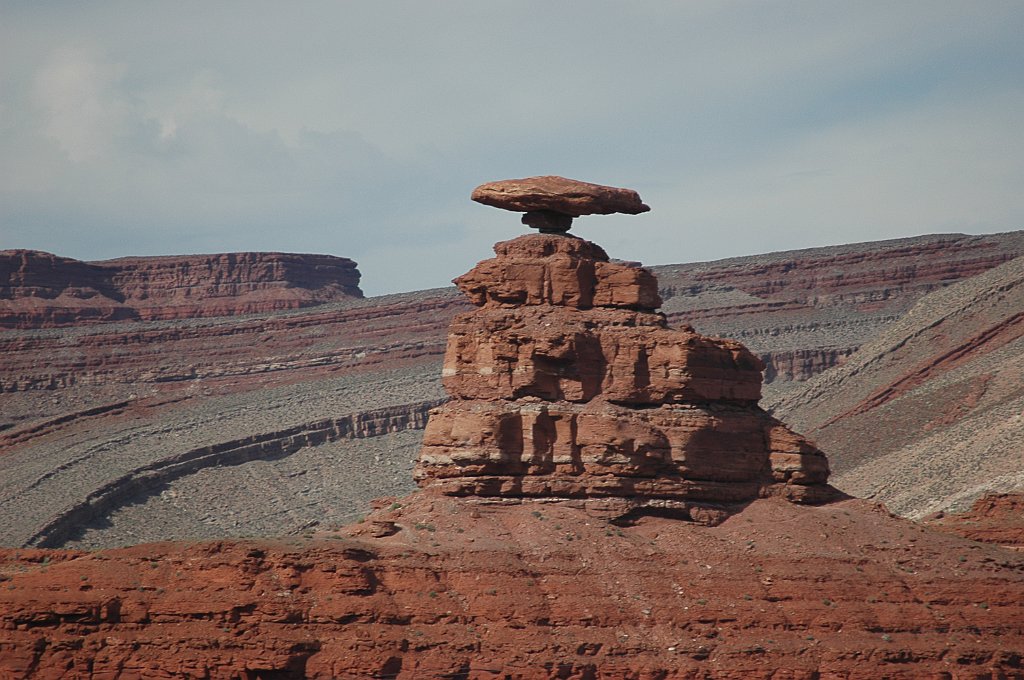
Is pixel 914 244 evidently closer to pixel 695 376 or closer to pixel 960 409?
pixel 960 409

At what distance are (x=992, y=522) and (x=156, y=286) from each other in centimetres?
13070

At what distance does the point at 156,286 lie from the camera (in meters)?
176

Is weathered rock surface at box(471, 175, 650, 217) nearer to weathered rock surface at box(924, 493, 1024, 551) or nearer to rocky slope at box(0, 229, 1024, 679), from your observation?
rocky slope at box(0, 229, 1024, 679)

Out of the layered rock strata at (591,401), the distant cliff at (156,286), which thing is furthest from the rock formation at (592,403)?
the distant cliff at (156,286)

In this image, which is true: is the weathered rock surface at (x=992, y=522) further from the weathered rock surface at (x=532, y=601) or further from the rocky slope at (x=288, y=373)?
the rocky slope at (x=288, y=373)

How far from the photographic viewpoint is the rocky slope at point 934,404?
73312 millimetres

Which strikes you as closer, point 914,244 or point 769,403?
point 769,403

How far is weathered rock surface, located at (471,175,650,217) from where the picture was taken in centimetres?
5066

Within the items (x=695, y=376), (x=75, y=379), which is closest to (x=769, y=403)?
(x=75, y=379)

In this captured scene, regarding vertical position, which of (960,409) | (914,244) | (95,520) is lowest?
(95,520)

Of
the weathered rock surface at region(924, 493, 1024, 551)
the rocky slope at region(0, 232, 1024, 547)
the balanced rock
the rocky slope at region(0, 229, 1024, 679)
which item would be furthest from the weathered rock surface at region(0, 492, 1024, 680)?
the rocky slope at region(0, 232, 1024, 547)

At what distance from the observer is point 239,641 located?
4034 cm

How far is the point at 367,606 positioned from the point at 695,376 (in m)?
Answer: 12.1

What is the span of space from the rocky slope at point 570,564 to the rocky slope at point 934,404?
20.1 m
